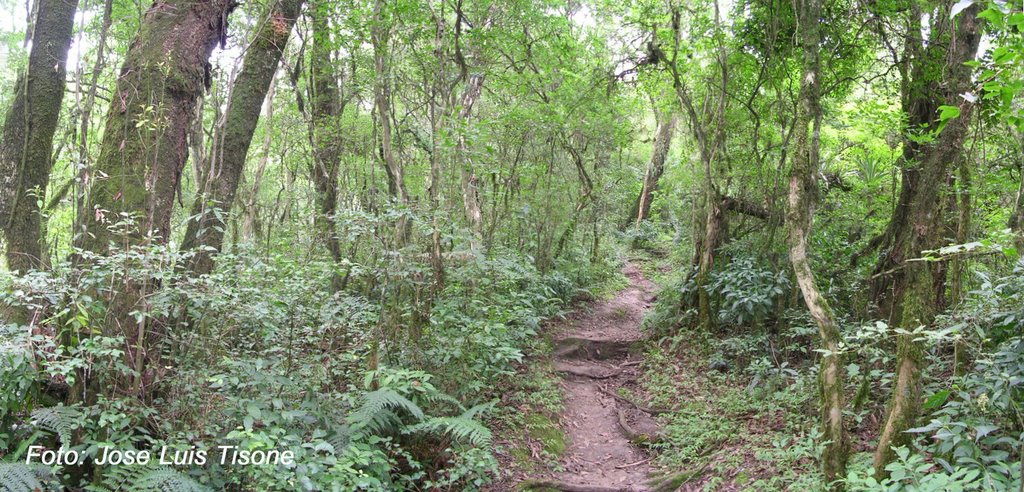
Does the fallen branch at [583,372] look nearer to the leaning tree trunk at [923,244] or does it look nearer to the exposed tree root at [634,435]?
the exposed tree root at [634,435]

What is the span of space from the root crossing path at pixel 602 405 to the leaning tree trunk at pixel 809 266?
1.92 meters

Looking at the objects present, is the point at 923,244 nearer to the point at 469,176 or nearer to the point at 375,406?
the point at 375,406

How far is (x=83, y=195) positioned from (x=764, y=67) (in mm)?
8589

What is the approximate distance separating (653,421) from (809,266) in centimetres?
325

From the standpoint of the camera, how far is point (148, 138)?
457cm

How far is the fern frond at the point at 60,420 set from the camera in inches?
136

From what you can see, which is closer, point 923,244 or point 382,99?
point 923,244

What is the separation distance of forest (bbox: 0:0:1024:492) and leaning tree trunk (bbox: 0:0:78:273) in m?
0.03

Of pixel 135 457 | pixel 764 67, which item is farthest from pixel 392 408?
pixel 764 67

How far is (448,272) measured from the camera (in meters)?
7.49

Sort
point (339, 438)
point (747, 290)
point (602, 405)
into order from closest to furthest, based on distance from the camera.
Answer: point (339, 438), point (602, 405), point (747, 290)

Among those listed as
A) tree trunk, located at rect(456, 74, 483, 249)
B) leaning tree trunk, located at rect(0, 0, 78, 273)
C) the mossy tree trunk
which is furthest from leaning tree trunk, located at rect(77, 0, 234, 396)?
the mossy tree trunk

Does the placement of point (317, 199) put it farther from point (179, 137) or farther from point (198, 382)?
point (198, 382)

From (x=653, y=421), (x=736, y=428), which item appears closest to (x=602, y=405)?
(x=653, y=421)
